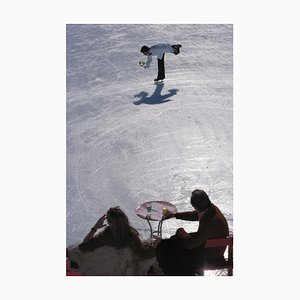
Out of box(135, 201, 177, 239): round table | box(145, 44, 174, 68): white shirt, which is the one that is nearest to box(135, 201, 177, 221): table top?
box(135, 201, 177, 239): round table

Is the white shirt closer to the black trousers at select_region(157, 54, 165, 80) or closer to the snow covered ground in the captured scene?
the black trousers at select_region(157, 54, 165, 80)

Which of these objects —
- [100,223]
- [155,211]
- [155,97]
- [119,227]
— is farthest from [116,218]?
[155,97]

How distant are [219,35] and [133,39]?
1465mm

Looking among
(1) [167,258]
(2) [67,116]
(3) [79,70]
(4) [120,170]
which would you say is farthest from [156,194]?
(3) [79,70]

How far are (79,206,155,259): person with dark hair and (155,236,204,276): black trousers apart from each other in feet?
0.41

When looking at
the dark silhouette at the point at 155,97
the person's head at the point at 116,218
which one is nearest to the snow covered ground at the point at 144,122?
the dark silhouette at the point at 155,97

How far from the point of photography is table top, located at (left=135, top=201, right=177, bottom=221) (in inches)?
365

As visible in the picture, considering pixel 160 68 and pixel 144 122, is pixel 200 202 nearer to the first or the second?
pixel 144 122

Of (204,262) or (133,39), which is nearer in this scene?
(204,262)

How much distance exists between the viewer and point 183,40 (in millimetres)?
12211

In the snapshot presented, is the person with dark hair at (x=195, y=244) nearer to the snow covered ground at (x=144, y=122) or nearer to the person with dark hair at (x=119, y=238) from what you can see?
the person with dark hair at (x=119, y=238)

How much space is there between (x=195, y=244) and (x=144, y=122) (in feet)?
9.23

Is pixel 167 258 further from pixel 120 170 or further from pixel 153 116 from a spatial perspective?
pixel 153 116

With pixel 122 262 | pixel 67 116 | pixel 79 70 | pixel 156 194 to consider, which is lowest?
pixel 122 262
